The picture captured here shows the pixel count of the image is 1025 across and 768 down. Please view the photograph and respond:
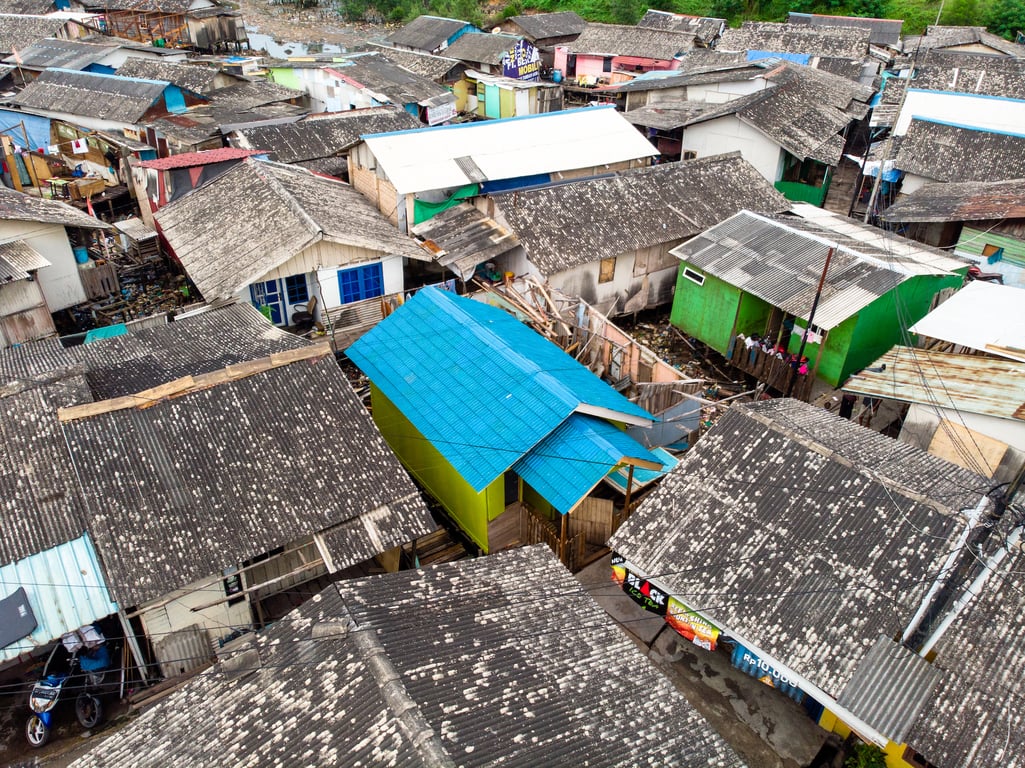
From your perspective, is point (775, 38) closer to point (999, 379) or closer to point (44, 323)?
point (999, 379)

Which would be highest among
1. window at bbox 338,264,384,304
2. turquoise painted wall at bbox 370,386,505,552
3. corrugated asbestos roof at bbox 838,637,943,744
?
corrugated asbestos roof at bbox 838,637,943,744

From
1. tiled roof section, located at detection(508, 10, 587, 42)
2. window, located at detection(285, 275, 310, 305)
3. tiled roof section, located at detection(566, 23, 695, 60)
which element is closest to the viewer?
window, located at detection(285, 275, 310, 305)

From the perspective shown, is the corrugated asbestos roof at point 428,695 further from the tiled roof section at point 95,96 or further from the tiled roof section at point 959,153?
the tiled roof section at point 95,96

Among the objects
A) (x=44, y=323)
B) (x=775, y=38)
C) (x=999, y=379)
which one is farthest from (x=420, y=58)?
(x=999, y=379)

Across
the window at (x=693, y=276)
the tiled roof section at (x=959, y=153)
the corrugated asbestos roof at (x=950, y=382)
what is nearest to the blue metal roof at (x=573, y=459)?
the corrugated asbestos roof at (x=950, y=382)

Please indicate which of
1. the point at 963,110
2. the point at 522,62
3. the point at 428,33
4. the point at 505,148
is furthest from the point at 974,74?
the point at 428,33

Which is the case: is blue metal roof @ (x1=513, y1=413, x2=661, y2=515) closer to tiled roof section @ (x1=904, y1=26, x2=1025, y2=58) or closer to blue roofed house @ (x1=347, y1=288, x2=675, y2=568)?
blue roofed house @ (x1=347, y1=288, x2=675, y2=568)

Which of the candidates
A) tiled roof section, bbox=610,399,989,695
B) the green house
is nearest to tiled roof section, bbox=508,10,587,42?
the green house
